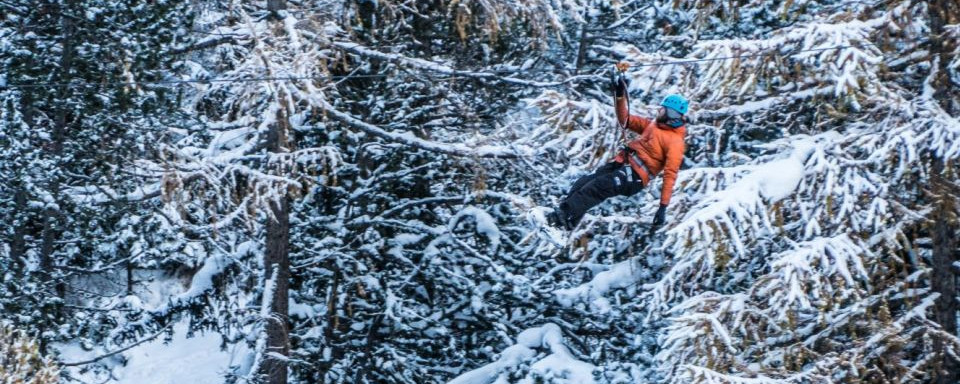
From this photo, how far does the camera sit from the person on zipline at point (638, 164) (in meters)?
8.77

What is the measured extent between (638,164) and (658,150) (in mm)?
205

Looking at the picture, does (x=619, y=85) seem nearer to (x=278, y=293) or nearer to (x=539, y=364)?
(x=539, y=364)

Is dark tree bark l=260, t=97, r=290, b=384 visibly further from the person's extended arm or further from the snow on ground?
the snow on ground

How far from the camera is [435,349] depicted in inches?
574

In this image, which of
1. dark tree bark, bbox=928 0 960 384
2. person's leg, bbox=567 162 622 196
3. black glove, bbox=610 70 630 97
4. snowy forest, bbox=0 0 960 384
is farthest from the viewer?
dark tree bark, bbox=928 0 960 384

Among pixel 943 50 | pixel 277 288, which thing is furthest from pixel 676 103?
pixel 277 288

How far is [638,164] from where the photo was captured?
9.06 m

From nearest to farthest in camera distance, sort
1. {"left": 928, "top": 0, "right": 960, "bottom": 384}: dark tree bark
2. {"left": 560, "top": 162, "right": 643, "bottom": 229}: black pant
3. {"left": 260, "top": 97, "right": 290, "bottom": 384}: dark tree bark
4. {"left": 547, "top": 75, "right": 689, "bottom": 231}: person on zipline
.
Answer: {"left": 547, "top": 75, "right": 689, "bottom": 231}: person on zipline, {"left": 560, "top": 162, "right": 643, "bottom": 229}: black pant, {"left": 928, "top": 0, "right": 960, "bottom": 384}: dark tree bark, {"left": 260, "top": 97, "right": 290, "bottom": 384}: dark tree bark

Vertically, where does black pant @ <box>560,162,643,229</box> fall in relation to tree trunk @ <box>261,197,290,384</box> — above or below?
above

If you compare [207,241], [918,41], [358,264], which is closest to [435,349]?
[358,264]

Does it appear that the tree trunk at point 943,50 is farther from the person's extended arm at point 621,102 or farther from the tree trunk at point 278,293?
the tree trunk at point 278,293

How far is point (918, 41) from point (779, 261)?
8.88 feet

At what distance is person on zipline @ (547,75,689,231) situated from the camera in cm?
877

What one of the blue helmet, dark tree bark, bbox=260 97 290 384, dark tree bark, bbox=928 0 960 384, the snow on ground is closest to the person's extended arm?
the blue helmet
